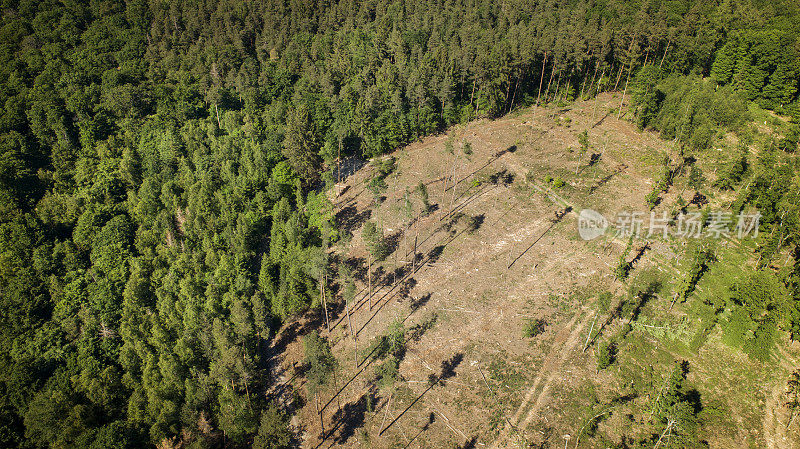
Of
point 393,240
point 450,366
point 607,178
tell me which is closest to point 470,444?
point 450,366

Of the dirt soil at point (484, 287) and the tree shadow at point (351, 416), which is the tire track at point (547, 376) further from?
the tree shadow at point (351, 416)

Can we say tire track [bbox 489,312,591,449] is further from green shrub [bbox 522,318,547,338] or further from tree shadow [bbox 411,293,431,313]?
tree shadow [bbox 411,293,431,313]

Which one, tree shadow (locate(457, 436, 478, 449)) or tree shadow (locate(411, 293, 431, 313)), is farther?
tree shadow (locate(411, 293, 431, 313))

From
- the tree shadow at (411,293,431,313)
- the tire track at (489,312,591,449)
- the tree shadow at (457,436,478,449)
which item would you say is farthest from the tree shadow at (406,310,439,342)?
the tire track at (489,312,591,449)

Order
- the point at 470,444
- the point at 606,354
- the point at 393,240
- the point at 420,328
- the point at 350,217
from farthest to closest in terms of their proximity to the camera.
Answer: the point at 350,217 → the point at 393,240 → the point at 420,328 → the point at 606,354 → the point at 470,444

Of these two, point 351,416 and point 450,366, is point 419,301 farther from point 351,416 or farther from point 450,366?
point 351,416

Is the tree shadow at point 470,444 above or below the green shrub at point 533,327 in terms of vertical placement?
below

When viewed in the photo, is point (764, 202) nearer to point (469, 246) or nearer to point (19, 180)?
point (469, 246)

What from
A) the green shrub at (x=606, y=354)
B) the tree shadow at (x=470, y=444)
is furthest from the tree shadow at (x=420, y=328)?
the green shrub at (x=606, y=354)

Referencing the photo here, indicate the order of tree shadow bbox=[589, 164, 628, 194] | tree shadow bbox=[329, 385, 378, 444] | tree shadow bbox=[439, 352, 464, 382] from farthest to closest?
tree shadow bbox=[589, 164, 628, 194] < tree shadow bbox=[439, 352, 464, 382] < tree shadow bbox=[329, 385, 378, 444]
